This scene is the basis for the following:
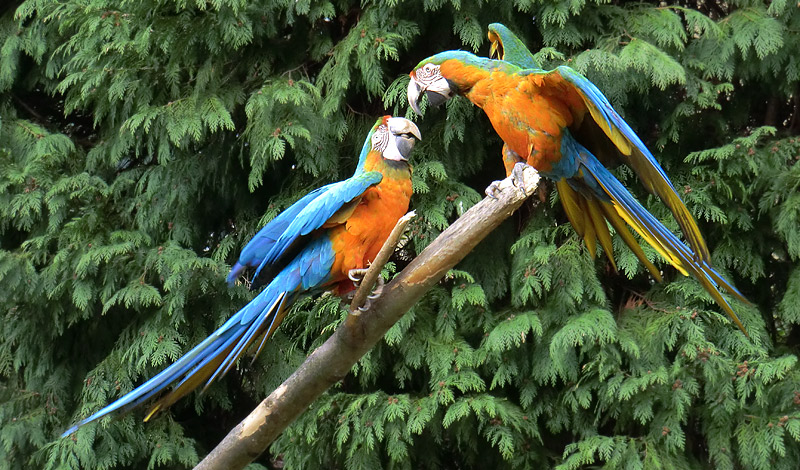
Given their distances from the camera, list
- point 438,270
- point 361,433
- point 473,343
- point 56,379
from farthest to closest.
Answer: point 56,379 → point 473,343 → point 361,433 → point 438,270

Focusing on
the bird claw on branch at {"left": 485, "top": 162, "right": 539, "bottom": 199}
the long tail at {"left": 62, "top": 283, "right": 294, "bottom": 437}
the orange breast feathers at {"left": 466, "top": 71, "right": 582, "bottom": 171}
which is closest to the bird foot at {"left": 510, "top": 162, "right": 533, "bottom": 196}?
the bird claw on branch at {"left": 485, "top": 162, "right": 539, "bottom": 199}

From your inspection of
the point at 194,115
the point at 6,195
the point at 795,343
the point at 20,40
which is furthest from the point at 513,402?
the point at 20,40

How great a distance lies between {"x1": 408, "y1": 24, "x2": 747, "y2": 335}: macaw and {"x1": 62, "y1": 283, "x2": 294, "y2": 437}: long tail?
0.68 meters

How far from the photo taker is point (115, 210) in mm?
3262

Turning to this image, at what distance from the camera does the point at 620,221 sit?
211 centimetres

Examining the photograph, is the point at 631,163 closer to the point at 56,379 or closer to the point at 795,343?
the point at 795,343

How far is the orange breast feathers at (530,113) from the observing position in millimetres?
1969

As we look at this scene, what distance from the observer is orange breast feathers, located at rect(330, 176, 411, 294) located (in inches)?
76.7

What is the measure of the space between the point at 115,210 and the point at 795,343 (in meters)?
2.77

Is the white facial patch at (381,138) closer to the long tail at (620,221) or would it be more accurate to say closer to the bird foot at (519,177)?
the bird foot at (519,177)

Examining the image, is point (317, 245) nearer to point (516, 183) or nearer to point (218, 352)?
point (218, 352)

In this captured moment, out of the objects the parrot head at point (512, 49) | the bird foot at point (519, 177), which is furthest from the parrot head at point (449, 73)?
the bird foot at point (519, 177)

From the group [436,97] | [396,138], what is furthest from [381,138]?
[436,97]

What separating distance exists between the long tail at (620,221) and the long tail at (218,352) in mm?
847
